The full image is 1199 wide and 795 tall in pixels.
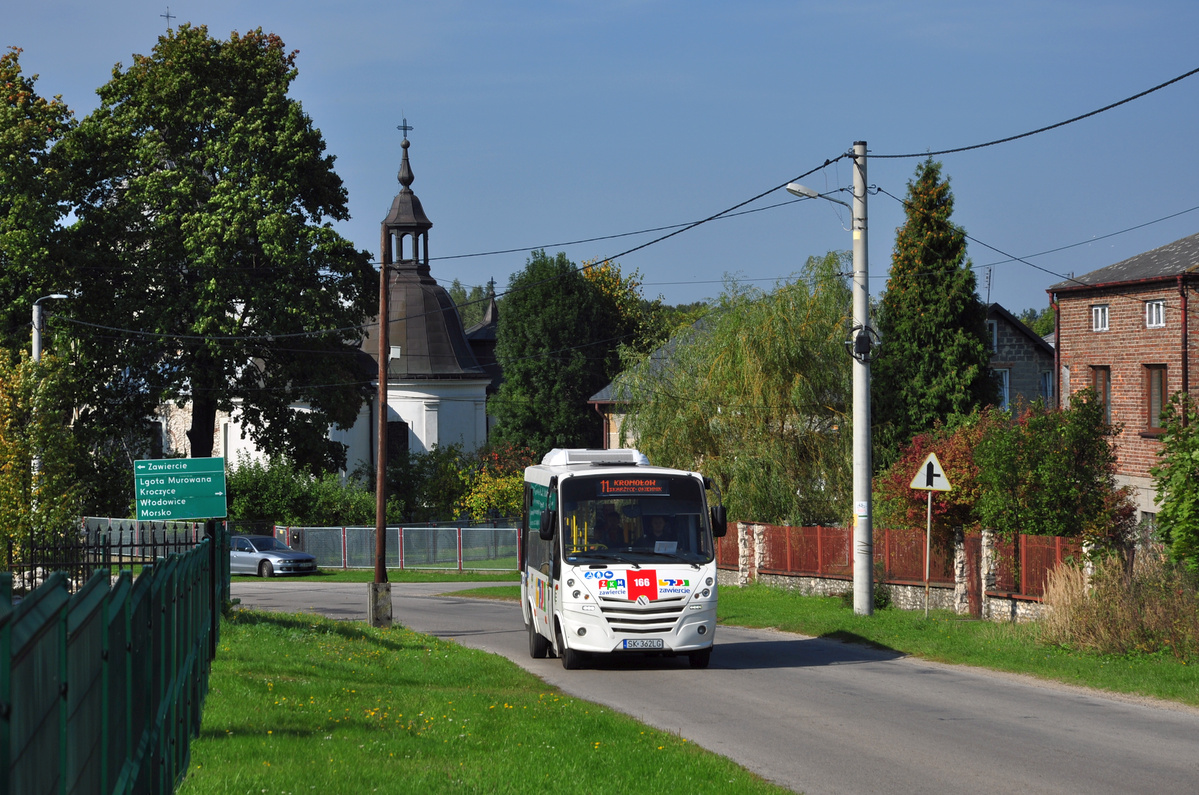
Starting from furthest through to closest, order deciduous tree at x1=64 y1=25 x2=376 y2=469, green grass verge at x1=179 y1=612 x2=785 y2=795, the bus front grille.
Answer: deciduous tree at x1=64 y1=25 x2=376 y2=469
the bus front grille
green grass verge at x1=179 y1=612 x2=785 y2=795

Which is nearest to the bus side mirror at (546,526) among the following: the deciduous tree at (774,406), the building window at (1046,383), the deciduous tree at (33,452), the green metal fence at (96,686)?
the green metal fence at (96,686)

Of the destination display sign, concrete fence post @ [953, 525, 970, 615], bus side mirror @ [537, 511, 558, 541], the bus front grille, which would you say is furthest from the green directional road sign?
concrete fence post @ [953, 525, 970, 615]

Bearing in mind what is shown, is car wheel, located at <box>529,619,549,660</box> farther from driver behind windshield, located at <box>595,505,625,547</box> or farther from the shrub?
the shrub

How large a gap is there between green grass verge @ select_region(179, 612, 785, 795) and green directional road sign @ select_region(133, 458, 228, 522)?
19.1ft

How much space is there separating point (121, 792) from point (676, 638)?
1202 centimetres

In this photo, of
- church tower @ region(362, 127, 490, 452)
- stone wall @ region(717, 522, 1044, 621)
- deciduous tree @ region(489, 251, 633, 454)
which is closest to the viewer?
stone wall @ region(717, 522, 1044, 621)

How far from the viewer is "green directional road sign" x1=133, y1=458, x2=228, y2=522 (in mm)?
21000

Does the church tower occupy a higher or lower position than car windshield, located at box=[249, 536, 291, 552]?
higher

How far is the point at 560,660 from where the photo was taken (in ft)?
62.2

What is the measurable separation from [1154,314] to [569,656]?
21.0m

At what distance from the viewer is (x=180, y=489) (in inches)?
839

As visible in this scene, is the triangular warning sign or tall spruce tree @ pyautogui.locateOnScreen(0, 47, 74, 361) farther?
tall spruce tree @ pyautogui.locateOnScreen(0, 47, 74, 361)

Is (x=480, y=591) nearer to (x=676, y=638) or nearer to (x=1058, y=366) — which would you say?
(x=1058, y=366)


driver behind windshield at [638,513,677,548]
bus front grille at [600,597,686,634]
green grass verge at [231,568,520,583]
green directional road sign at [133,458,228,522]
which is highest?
green directional road sign at [133,458,228,522]
